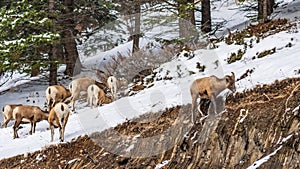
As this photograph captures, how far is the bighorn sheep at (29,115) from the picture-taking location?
1150 cm

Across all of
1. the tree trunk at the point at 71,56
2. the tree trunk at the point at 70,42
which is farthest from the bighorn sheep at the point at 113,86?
the tree trunk at the point at 71,56

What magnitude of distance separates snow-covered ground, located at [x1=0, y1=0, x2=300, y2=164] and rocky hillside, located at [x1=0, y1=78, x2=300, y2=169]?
90cm

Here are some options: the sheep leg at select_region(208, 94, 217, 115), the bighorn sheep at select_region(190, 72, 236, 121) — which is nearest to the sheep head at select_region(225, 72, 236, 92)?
the bighorn sheep at select_region(190, 72, 236, 121)

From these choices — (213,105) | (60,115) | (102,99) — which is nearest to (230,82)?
(213,105)

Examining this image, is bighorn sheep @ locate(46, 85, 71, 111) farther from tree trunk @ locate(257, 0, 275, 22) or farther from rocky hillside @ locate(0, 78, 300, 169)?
tree trunk @ locate(257, 0, 275, 22)

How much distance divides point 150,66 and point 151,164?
855 centimetres

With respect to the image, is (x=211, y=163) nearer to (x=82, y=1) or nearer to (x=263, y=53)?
(x=263, y=53)

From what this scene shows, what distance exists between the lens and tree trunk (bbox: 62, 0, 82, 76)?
18.3 meters

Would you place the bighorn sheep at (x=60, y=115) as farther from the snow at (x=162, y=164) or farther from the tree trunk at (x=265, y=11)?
the tree trunk at (x=265, y=11)

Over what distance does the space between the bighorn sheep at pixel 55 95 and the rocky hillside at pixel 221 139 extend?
4.71 m

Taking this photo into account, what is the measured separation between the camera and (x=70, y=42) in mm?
18625

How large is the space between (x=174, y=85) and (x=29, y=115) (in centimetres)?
375

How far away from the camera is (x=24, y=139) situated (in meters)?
10.9

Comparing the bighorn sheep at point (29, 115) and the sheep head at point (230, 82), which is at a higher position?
the sheep head at point (230, 82)
